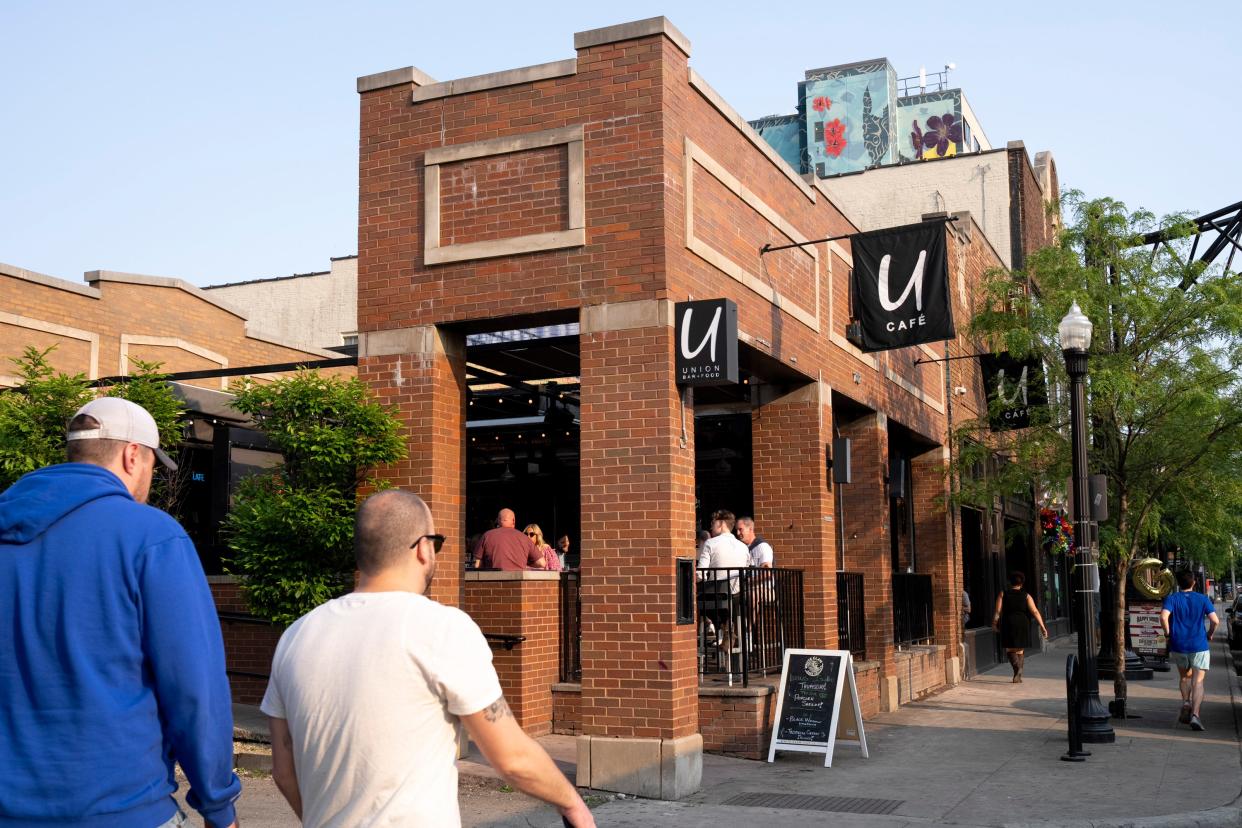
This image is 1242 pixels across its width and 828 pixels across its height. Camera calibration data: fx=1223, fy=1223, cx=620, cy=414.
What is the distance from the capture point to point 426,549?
10.8ft

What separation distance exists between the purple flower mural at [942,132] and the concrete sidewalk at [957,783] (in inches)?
2399

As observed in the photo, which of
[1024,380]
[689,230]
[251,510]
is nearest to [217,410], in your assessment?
[251,510]

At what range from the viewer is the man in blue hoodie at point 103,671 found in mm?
2957

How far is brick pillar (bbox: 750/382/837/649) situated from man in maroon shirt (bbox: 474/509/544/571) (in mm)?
3151

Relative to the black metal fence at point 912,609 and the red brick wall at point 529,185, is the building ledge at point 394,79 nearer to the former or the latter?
the red brick wall at point 529,185

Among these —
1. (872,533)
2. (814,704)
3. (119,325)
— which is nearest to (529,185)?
(814,704)

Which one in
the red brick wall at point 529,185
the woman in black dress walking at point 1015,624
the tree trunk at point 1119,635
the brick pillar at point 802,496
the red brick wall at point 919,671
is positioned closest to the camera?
the red brick wall at point 529,185

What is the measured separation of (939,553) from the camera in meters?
20.0

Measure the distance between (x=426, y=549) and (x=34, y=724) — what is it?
1039 millimetres

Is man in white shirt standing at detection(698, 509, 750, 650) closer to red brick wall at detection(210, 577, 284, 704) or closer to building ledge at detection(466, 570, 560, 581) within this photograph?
building ledge at detection(466, 570, 560, 581)

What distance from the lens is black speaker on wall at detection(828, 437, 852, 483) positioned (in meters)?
14.0

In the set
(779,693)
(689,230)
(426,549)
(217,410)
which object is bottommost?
(779,693)

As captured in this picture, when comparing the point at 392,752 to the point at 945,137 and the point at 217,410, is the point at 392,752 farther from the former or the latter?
the point at 945,137

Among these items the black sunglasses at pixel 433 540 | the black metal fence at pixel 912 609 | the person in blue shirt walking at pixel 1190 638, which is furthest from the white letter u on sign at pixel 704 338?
the black metal fence at pixel 912 609
